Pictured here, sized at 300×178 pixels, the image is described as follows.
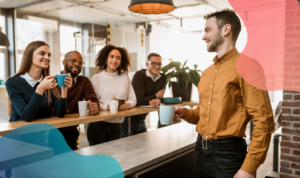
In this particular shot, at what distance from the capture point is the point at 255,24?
6.86m

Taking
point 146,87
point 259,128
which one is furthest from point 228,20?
point 146,87

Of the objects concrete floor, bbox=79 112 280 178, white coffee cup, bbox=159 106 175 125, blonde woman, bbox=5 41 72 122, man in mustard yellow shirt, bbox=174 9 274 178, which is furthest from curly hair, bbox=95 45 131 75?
concrete floor, bbox=79 112 280 178

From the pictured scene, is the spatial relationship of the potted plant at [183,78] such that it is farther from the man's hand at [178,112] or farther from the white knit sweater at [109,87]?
the man's hand at [178,112]

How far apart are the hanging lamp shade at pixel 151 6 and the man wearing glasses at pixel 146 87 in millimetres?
553

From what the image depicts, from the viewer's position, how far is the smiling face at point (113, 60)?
2.62 m

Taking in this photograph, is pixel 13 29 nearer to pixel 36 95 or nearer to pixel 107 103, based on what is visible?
pixel 107 103

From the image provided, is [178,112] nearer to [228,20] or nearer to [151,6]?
[228,20]

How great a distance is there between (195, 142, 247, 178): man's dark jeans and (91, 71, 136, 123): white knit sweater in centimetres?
140

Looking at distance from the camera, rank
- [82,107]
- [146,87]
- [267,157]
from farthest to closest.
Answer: [267,157] → [146,87] → [82,107]

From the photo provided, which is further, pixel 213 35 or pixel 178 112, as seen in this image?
pixel 178 112

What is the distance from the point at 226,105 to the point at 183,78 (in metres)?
2.05

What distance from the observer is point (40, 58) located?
77.4 inches

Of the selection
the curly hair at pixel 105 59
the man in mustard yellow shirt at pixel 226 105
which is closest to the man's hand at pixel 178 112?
the man in mustard yellow shirt at pixel 226 105

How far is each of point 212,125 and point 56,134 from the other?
130 cm
